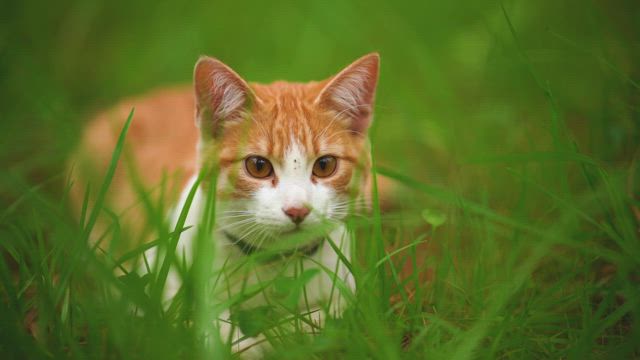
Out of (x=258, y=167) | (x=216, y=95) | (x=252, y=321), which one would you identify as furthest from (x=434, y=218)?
(x=216, y=95)

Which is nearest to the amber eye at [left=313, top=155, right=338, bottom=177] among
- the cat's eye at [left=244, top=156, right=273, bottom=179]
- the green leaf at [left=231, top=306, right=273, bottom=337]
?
the cat's eye at [left=244, top=156, right=273, bottom=179]

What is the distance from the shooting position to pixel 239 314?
5.54ft

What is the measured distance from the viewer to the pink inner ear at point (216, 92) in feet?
6.22

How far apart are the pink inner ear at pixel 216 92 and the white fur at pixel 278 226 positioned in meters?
0.26

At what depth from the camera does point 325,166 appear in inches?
78.9

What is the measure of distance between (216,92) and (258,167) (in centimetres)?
33

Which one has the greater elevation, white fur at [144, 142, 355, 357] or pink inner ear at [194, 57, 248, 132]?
pink inner ear at [194, 57, 248, 132]

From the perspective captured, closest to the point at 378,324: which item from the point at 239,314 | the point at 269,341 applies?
the point at 269,341

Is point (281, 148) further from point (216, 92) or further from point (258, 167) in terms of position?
point (216, 92)

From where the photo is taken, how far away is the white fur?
180 centimetres

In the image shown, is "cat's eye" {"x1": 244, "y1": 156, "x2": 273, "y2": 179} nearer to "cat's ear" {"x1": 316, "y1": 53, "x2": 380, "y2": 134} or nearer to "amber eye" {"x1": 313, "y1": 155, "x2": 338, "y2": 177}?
"amber eye" {"x1": 313, "y1": 155, "x2": 338, "y2": 177}

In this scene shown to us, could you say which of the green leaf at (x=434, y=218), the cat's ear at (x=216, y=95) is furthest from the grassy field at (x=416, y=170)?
the cat's ear at (x=216, y=95)

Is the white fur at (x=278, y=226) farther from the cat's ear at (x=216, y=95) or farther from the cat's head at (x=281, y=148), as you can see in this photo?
the cat's ear at (x=216, y=95)

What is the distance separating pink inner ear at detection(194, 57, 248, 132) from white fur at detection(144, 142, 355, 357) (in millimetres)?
263
